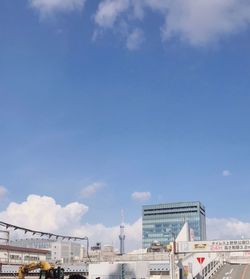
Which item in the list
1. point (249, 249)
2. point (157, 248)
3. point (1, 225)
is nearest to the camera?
point (249, 249)

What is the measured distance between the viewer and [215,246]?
70188 mm

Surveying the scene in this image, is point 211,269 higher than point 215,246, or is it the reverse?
point 215,246

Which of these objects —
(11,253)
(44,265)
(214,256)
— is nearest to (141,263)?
(214,256)

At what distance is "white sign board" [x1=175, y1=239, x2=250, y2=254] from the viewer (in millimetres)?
67750

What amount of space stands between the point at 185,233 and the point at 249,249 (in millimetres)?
33559

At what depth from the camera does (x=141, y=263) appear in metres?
84.9

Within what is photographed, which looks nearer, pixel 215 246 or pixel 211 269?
pixel 215 246

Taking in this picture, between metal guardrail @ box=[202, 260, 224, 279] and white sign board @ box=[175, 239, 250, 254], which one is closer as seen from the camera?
white sign board @ box=[175, 239, 250, 254]

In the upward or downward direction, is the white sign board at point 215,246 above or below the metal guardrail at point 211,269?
above

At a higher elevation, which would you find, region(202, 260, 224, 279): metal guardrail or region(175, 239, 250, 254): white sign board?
region(175, 239, 250, 254): white sign board

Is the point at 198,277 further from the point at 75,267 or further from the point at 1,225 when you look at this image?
the point at 1,225

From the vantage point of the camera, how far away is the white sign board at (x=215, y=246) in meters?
67.8

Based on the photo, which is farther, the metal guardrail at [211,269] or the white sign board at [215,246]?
the metal guardrail at [211,269]

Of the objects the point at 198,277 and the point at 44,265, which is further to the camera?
the point at 198,277
